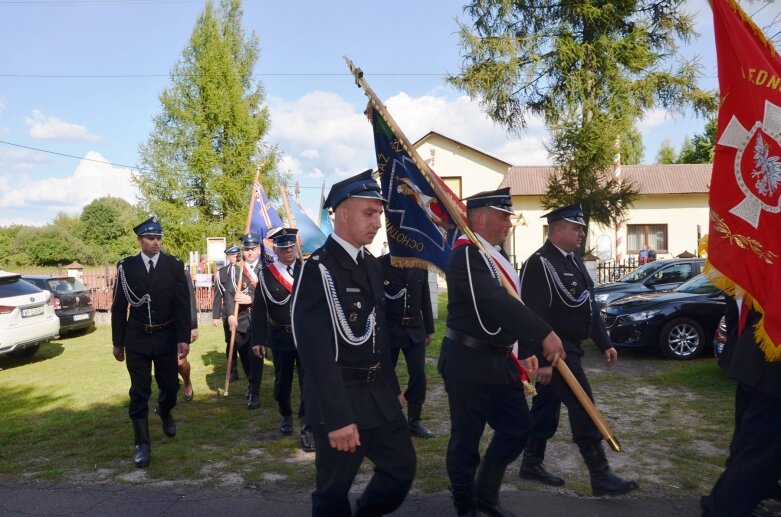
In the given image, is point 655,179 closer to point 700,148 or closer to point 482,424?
point 700,148

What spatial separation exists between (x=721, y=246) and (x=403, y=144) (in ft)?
6.80

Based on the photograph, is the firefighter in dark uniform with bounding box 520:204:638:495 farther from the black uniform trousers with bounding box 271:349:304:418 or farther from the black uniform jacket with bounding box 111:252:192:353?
the black uniform jacket with bounding box 111:252:192:353

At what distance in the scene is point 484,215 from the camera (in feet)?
14.3

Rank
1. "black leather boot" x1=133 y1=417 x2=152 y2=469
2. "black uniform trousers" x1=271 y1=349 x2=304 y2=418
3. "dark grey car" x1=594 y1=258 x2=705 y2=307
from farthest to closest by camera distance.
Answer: "dark grey car" x1=594 y1=258 x2=705 y2=307 < "black uniform trousers" x1=271 y1=349 x2=304 y2=418 < "black leather boot" x1=133 y1=417 x2=152 y2=469

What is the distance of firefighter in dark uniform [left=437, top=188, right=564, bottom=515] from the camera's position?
161 inches

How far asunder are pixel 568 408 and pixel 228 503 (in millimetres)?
2566

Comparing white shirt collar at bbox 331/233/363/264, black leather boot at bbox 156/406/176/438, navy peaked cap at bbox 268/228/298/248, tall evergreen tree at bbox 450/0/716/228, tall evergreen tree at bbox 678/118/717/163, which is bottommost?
black leather boot at bbox 156/406/176/438

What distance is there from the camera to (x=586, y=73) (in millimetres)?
16562

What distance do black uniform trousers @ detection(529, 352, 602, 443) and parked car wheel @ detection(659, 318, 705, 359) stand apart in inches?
240

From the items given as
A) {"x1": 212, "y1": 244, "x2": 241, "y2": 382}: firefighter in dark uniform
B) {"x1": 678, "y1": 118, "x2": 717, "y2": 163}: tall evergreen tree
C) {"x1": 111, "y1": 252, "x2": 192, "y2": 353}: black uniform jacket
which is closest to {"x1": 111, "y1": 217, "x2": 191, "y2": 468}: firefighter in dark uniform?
{"x1": 111, "y1": 252, "x2": 192, "y2": 353}: black uniform jacket

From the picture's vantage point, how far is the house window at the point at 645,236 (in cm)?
3800

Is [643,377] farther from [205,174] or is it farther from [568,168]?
[205,174]

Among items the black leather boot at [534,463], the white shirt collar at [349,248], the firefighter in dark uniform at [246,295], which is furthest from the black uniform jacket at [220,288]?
the white shirt collar at [349,248]

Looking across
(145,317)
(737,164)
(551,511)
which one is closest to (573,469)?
(551,511)
